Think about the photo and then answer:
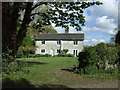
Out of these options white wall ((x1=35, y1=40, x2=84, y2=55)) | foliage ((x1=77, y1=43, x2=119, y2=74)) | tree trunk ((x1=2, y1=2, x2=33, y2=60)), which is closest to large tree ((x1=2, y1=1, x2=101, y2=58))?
tree trunk ((x1=2, y1=2, x2=33, y2=60))

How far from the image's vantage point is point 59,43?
54.4m

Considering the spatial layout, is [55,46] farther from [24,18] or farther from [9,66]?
[9,66]

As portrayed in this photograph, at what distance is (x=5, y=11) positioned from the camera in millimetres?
12156

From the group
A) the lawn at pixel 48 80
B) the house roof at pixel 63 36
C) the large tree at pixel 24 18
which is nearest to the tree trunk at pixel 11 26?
the large tree at pixel 24 18

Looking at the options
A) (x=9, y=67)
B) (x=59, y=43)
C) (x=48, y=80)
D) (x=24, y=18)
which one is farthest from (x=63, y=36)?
(x=48, y=80)

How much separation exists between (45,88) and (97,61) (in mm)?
5703

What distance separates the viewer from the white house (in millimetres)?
52844

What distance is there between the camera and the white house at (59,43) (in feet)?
173

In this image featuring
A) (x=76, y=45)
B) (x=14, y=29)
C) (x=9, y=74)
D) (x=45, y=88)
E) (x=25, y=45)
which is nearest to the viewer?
(x=45, y=88)

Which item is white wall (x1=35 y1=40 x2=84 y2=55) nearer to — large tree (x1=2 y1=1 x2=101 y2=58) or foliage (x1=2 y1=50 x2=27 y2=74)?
large tree (x1=2 y1=1 x2=101 y2=58)

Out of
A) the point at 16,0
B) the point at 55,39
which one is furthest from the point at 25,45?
the point at 16,0

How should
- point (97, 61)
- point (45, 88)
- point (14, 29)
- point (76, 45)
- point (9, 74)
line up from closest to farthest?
point (45, 88), point (9, 74), point (97, 61), point (14, 29), point (76, 45)

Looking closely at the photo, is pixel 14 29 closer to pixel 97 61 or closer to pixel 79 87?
pixel 97 61

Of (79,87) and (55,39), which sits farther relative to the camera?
→ (55,39)
